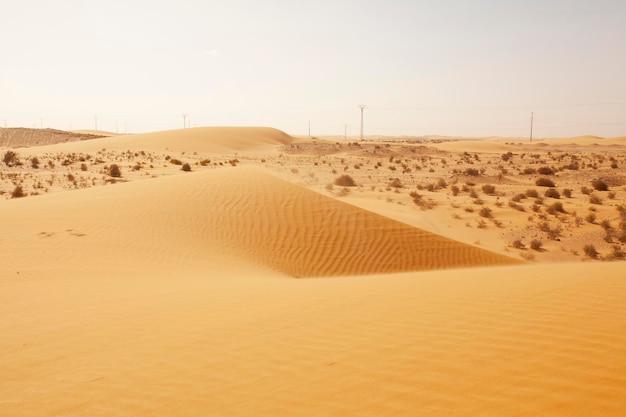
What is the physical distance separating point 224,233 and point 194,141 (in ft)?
193

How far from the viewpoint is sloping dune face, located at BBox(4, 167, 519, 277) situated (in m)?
12.1

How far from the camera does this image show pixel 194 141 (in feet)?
232

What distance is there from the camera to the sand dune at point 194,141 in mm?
62125

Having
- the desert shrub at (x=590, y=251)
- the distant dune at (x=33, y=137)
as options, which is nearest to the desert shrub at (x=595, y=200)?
the desert shrub at (x=590, y=251)

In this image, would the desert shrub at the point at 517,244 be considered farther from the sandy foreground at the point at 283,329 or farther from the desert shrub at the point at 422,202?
the desert shrub at the point at 422,202

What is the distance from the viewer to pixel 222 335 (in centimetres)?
550

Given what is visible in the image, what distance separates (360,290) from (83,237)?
8.17 metres

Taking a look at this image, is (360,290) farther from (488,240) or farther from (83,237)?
(488,240)

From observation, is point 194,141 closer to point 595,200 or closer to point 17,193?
point 17,193

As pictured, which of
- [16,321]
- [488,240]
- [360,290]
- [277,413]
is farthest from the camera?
[488,240]

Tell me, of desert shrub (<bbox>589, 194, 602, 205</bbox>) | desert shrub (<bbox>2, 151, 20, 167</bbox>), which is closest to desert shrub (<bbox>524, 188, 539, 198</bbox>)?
desert shrub (<bbox>589, 194, 602, 205</bbox>)

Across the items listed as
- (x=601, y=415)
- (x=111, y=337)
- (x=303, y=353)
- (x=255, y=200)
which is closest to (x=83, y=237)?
(x=255, y=200)

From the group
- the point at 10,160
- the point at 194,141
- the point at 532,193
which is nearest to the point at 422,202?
the point at 532,193

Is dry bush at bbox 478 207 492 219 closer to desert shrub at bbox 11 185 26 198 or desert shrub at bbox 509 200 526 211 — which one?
desert shrub at bbox 509 200 526 211
